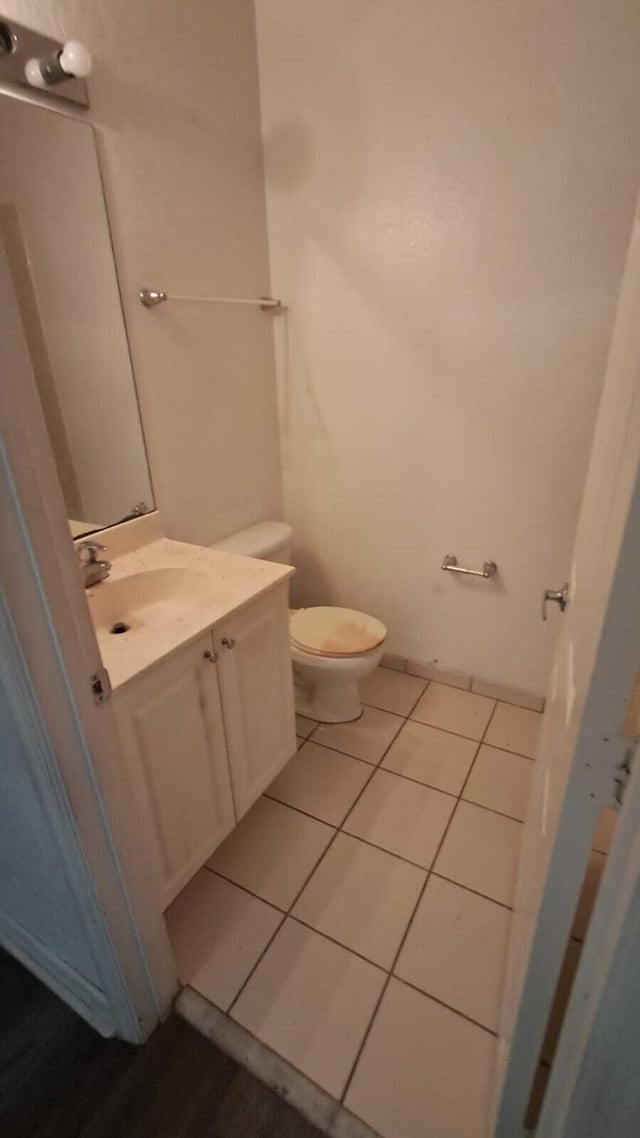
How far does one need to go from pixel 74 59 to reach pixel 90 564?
3.53 feet

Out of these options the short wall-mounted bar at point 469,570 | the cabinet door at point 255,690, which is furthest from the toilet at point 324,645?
the short wall-mounted bar at point 469,570

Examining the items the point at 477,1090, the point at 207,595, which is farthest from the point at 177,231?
the point at 477,1090

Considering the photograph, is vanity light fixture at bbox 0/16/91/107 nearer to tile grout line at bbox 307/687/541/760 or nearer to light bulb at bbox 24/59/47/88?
light bulb at bbox 24/59/47/88

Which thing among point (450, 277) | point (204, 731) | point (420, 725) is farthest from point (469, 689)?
point (450, 277)

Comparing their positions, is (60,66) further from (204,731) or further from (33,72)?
(204,731)

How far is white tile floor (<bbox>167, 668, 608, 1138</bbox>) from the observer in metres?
1.02

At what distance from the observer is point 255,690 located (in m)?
1.36

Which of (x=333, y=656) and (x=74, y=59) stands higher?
(x=74, y=59)

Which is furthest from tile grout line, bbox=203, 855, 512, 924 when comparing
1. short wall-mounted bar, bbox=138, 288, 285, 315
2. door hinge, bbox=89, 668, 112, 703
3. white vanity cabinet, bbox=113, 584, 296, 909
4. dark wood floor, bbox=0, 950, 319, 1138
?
short wall-mounted bar, bbox=138, 288, 285, 315

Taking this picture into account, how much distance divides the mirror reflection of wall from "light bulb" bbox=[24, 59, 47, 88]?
0.18 ft

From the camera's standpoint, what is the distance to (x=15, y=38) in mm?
1024

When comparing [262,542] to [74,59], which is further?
[262,542]

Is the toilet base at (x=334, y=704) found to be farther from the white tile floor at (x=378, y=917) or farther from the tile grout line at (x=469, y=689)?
the tile grout line at (x=469, y=689)

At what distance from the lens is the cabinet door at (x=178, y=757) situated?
3.31 ft
